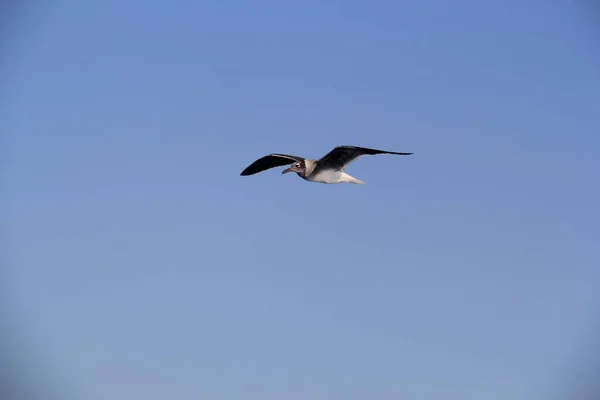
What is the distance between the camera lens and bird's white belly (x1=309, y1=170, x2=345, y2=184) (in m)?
52.0

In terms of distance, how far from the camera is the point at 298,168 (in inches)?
2092

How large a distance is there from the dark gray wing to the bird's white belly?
402mm

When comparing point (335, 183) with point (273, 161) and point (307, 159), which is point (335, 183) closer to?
point (307, 159)

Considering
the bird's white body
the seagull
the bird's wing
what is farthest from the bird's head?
the bird's wing

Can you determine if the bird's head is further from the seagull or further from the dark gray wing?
the dark gray wing

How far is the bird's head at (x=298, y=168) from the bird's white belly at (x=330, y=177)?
0.76 metres

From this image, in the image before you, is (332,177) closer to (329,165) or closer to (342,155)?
(329,165)

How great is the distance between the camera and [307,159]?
5288 cm

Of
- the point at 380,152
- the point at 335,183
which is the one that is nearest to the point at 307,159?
the point at 335,183

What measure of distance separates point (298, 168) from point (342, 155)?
3.63 metres

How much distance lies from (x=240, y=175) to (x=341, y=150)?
1005 centimetres

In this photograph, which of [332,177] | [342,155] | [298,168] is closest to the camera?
[342,155]

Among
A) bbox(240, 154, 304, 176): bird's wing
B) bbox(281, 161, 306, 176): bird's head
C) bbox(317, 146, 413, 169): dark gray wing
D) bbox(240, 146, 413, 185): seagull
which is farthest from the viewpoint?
bbox(240, 154, 304, 176): bird's wing

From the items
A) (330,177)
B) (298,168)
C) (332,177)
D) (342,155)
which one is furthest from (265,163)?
(342,155)
